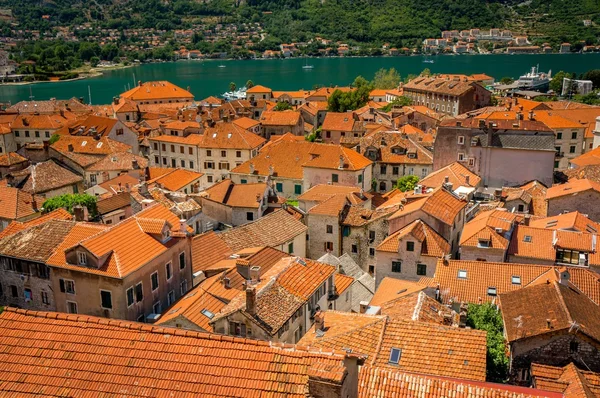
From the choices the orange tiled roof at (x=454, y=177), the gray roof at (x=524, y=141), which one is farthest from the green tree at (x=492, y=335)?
the gray roof at (x=524, y=141)

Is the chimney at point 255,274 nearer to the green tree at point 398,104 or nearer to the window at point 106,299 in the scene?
the window at point 106,299

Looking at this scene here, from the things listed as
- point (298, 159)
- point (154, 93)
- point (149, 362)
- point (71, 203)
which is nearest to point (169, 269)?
point (149, 362)

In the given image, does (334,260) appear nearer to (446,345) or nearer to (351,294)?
(351,294)

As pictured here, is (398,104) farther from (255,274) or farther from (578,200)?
(255,274)

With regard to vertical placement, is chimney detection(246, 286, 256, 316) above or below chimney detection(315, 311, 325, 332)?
above

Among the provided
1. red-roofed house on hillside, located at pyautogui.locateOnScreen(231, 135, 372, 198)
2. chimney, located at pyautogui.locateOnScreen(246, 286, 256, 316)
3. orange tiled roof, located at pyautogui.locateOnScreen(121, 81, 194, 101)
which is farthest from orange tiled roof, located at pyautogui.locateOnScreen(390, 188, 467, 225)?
orange tiled roof, located at pyautogui.locateOnScreen(121, 81, 194, 101)

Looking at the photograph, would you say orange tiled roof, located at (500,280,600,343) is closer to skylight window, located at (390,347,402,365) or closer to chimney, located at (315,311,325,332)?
skylight window, located at (390,347,402,365)
